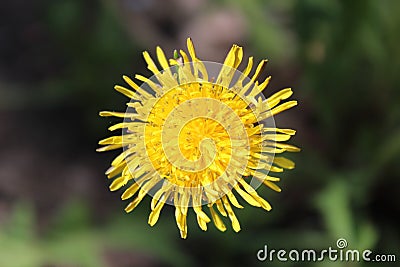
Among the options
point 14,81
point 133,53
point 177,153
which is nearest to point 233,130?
point 177,153

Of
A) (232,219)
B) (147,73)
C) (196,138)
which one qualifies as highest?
(147,73)

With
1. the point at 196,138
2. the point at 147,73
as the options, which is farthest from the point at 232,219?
the point at 147,73

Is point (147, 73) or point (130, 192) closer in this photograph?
point (130, 192)

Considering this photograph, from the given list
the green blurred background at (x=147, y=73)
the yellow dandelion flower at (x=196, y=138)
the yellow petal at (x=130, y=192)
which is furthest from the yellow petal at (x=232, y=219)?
the green blurred background at (x=147, y=73)

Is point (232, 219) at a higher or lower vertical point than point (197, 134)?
lower

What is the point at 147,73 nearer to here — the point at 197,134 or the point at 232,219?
the point at 197,134

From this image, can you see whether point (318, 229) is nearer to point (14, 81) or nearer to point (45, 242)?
point (45, 242)
